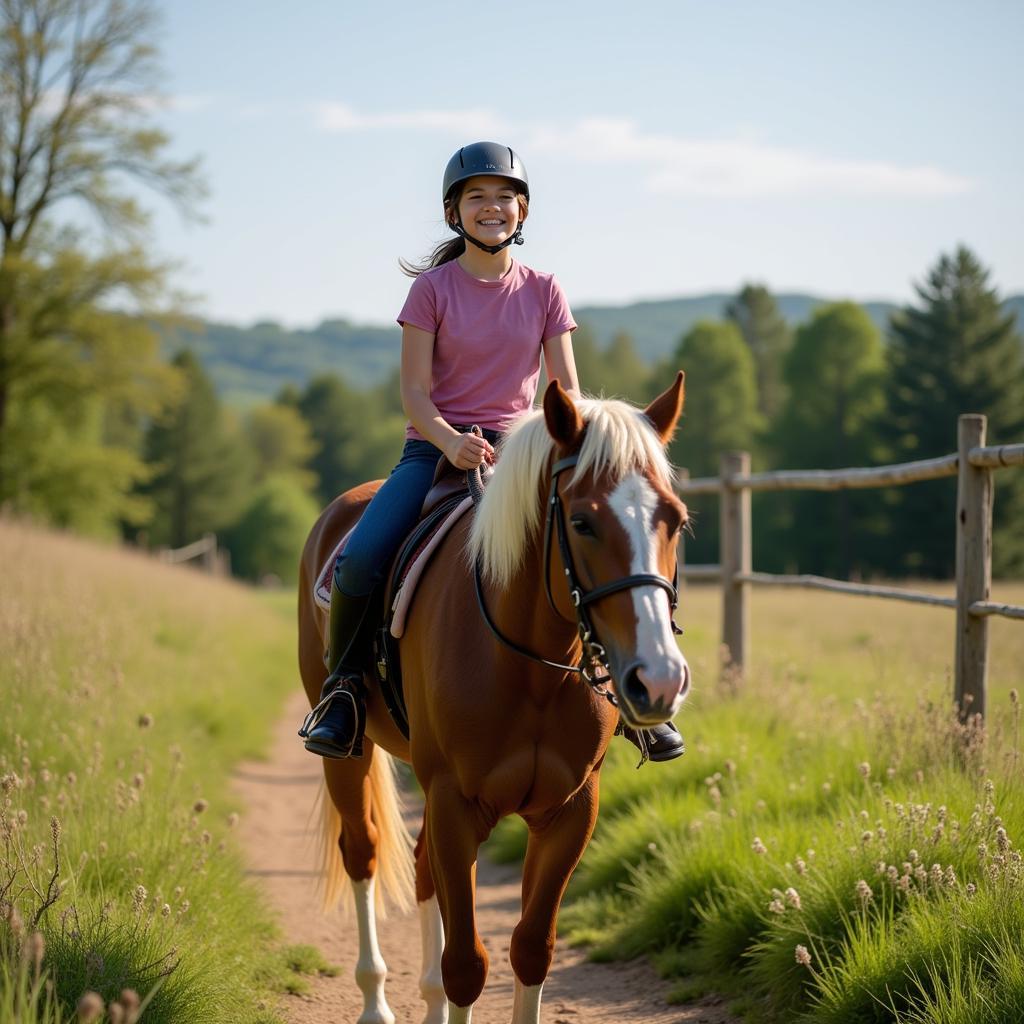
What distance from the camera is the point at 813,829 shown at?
16.2ft

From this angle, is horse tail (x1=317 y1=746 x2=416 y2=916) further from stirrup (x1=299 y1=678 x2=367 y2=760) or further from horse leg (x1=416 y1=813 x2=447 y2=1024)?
stirrup (x1=299 y1=678 x2=367 y2=760)

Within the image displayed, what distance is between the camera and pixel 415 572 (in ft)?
13.0

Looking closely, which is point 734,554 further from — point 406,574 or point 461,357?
point 406,574

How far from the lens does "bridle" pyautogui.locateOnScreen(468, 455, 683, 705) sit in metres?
2.86

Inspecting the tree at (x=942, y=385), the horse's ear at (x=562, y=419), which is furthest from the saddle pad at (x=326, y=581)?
the tree at (x=942, y=385)

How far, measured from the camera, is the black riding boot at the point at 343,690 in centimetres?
423

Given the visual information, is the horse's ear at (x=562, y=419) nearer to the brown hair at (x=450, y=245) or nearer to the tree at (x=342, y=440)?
the brown hair at (x=450, y=245)

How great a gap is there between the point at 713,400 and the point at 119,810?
51951mm

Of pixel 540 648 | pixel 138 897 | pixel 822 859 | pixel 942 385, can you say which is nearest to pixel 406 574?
pixel 540 648

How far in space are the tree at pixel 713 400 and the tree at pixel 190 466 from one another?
2813 centimetres

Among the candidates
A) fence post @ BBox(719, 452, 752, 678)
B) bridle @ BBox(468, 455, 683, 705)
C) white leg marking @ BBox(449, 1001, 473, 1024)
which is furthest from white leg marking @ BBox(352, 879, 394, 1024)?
fence post @ BBox(719, 452, 752, 678)

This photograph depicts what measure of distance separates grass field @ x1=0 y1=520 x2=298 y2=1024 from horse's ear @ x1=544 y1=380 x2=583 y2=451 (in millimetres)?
1793

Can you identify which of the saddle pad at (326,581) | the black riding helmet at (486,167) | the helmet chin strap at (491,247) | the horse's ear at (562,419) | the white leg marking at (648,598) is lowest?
the saddle pad at (326,581)

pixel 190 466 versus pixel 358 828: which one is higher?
pixel 358 828
